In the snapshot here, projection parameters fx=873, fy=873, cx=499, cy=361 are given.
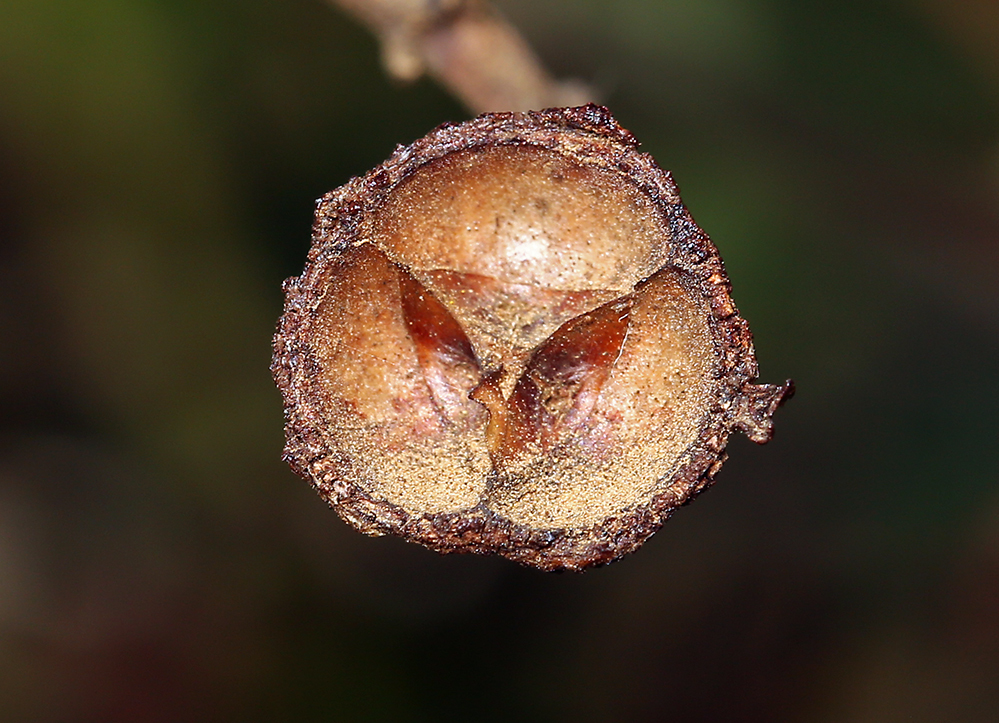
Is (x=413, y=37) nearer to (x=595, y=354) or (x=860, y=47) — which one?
(x=595, y=354)

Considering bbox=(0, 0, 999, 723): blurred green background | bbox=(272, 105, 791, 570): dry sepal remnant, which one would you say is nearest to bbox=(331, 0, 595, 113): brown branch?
bbox=(272, 105, 791, 570): dry sepal remnant

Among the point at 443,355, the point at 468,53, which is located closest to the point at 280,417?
the point at 468,53

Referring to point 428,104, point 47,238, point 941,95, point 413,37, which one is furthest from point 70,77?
point 941,95

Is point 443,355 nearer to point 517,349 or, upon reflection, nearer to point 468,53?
point 517,349

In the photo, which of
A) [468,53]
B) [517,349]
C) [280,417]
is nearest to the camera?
[517,349]

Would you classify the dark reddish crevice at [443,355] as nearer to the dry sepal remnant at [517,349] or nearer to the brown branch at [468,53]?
the dry sepal remnant at [517,349]

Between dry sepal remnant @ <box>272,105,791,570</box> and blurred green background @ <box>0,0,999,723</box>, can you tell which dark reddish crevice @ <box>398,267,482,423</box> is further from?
blurred green background @ <box>0,0,999,723</box>
